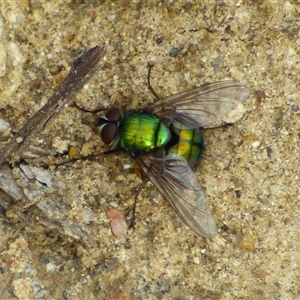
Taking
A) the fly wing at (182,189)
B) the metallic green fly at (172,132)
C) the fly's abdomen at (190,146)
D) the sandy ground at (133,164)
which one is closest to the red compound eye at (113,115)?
the metallic green fly at (172,132)

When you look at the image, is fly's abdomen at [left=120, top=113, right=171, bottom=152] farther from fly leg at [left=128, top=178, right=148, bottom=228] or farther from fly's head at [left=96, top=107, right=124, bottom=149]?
fly leg at [left=128, top=178, right=148, bottom=228]

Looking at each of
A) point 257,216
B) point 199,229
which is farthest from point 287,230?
point 199,229

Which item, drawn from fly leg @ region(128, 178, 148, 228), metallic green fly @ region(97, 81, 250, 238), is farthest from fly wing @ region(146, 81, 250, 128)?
fly leg @ region(128, 178, 148, 228)

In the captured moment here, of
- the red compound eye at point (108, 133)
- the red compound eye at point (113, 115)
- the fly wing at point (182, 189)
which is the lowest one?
the fly wing at point (182, 189)

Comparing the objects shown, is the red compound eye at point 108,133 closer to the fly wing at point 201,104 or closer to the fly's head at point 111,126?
the fly's head at point 111,126

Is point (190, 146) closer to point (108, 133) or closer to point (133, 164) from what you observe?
point (133, 164)

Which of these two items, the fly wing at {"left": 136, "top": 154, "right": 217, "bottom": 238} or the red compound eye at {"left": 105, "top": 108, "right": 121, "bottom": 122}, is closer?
the fly wing at {"left": 136, "top": 154, "right": 217, "bottom": 238}

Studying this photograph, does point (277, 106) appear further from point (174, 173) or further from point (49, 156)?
point (49, 156)
